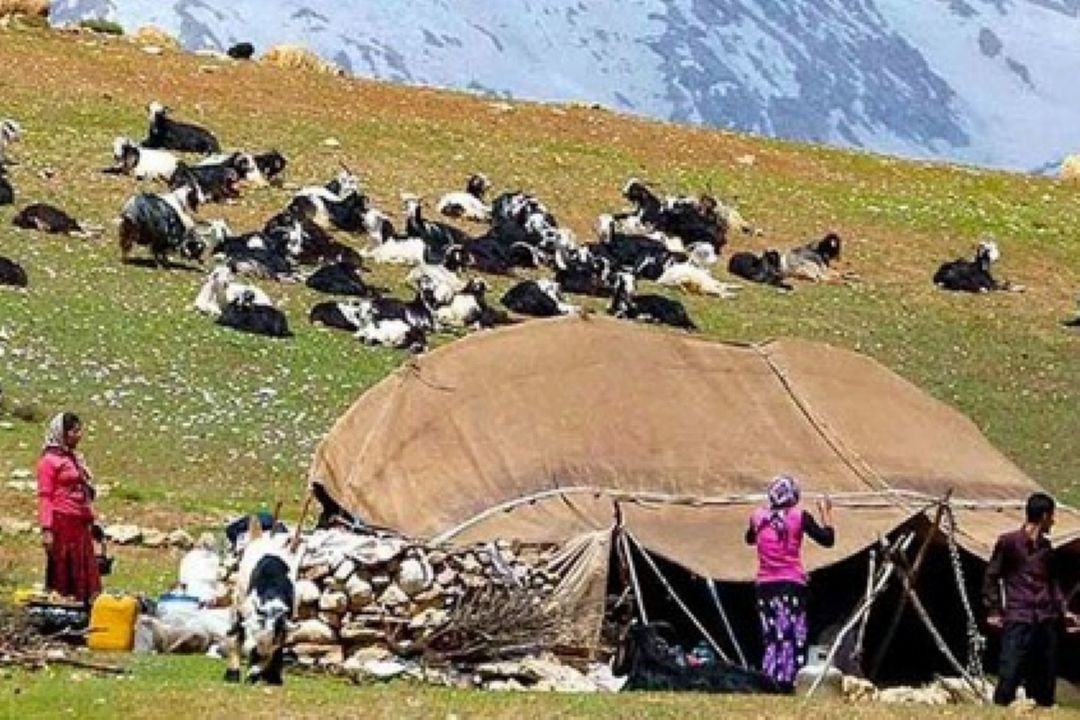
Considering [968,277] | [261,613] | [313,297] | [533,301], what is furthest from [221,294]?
[261,613]

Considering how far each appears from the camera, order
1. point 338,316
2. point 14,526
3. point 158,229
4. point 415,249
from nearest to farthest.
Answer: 1. point 14,526
2. point 338,316
3. point 158,229
4. point 415,249

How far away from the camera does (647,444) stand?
21.3m

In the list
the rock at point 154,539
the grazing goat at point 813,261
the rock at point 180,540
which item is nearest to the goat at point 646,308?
the grazing goat at point 813,261

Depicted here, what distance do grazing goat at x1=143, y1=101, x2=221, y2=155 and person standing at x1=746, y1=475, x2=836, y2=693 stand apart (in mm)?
29025

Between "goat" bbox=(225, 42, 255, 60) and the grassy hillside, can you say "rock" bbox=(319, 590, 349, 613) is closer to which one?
the grassy hillside

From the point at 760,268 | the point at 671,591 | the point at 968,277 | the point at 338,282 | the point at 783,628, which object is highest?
the point at 783,628

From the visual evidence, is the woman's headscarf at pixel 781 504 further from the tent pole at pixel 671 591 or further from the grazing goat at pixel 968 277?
the grazing goat at pixel 968 277

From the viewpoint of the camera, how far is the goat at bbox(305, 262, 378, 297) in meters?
36.7

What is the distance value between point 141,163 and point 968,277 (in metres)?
16.0

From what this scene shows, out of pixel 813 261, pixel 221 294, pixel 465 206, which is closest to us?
pixel 221 294

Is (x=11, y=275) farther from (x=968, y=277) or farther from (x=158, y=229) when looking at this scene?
(x=968, y=277)

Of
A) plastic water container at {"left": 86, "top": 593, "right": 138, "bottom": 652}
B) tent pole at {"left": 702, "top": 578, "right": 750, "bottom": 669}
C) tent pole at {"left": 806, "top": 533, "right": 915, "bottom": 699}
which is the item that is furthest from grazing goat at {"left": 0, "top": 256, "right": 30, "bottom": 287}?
tent pole at {"left": 806, "top": 533, "right": 915, "bottom": 699}

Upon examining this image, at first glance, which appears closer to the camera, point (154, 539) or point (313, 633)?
point (313, 633)

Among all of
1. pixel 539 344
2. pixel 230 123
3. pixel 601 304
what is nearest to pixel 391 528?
pixel 539 344
